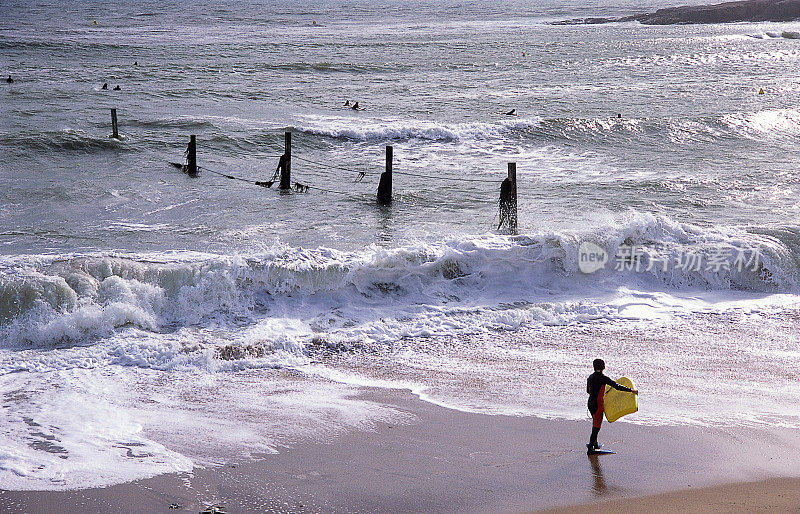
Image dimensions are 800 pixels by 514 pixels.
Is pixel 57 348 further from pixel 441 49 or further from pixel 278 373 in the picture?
pixel 441 49

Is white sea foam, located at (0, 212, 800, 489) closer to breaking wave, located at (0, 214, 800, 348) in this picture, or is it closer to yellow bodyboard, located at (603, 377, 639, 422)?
breaking wave, located at (0, 214, 800, 348)

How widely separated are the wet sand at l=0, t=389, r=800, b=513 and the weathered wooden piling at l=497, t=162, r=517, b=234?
7.74 meters

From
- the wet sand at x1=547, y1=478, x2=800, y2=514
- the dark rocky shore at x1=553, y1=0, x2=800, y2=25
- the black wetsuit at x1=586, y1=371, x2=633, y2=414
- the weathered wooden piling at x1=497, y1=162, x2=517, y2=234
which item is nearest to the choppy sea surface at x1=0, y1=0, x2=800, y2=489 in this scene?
the weathered wooden piling at x1=497, y1=162, x2=517, y2=234

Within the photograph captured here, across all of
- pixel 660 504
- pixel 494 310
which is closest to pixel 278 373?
pixel 494 310

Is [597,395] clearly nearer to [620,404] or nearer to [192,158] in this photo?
[620,404]

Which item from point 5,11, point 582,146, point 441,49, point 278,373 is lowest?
point 278,373

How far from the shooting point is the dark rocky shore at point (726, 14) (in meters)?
81.8

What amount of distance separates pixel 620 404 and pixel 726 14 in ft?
291

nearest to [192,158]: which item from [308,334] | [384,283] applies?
[384,283]

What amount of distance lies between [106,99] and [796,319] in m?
26.8

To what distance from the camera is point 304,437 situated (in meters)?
7.56

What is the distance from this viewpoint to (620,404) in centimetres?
752

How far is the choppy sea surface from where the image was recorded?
8.38 m

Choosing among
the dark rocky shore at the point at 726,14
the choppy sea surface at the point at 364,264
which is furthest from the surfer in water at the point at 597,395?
the dark rocky shore at the point at 726,14
